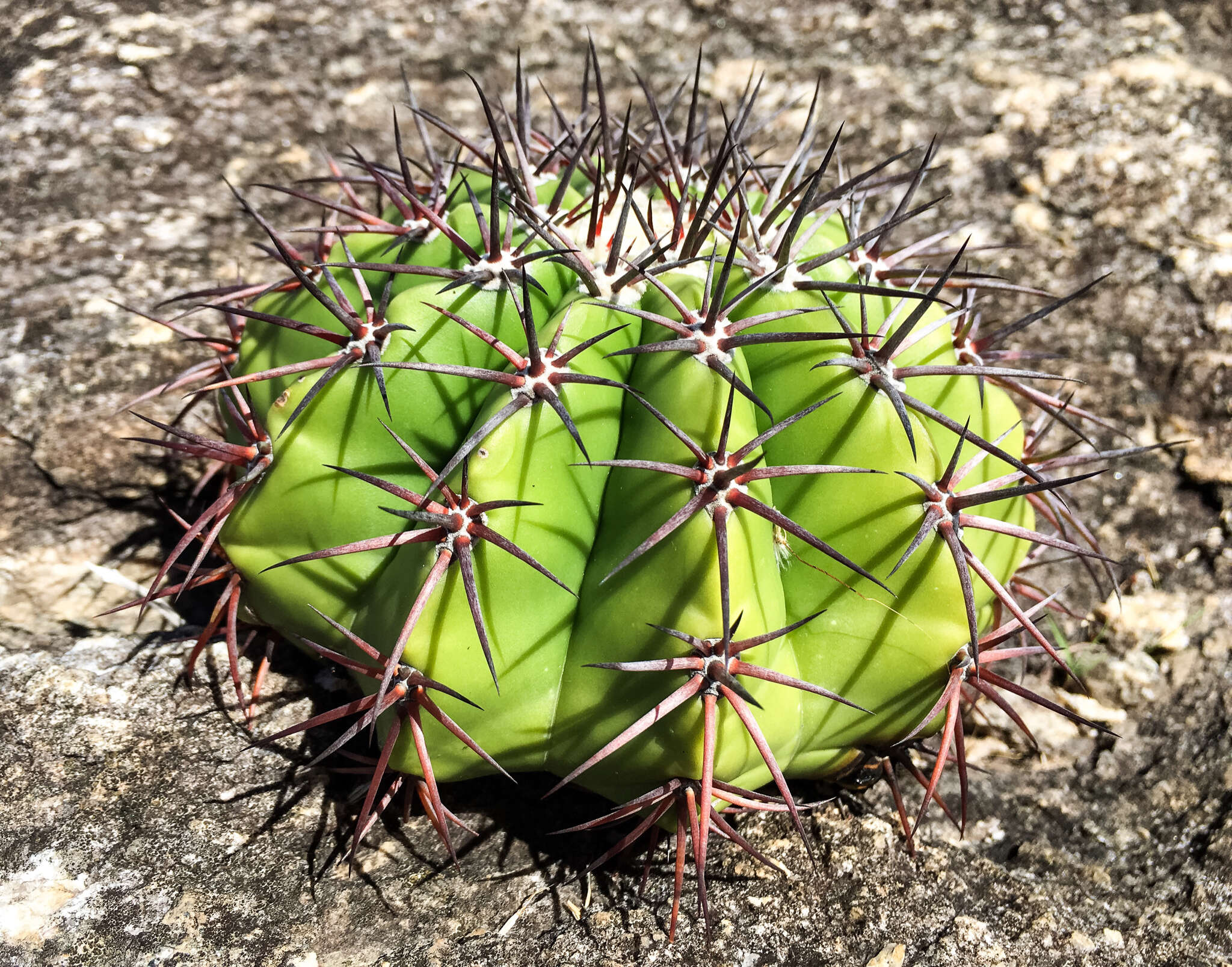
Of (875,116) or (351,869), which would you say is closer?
(351,869)

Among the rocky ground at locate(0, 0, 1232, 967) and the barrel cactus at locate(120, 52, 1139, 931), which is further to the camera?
the rocky ground at locate(0, 0, 1232, 967)

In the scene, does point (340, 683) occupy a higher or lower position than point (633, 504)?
lower

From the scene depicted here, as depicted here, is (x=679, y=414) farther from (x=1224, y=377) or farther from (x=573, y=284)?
(x=1224, y=377)

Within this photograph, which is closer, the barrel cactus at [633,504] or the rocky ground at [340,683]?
the barrel cactus at [633,504]

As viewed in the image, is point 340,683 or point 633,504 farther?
point 340,683

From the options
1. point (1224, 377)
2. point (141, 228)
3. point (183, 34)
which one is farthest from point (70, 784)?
point (1224, 377)
